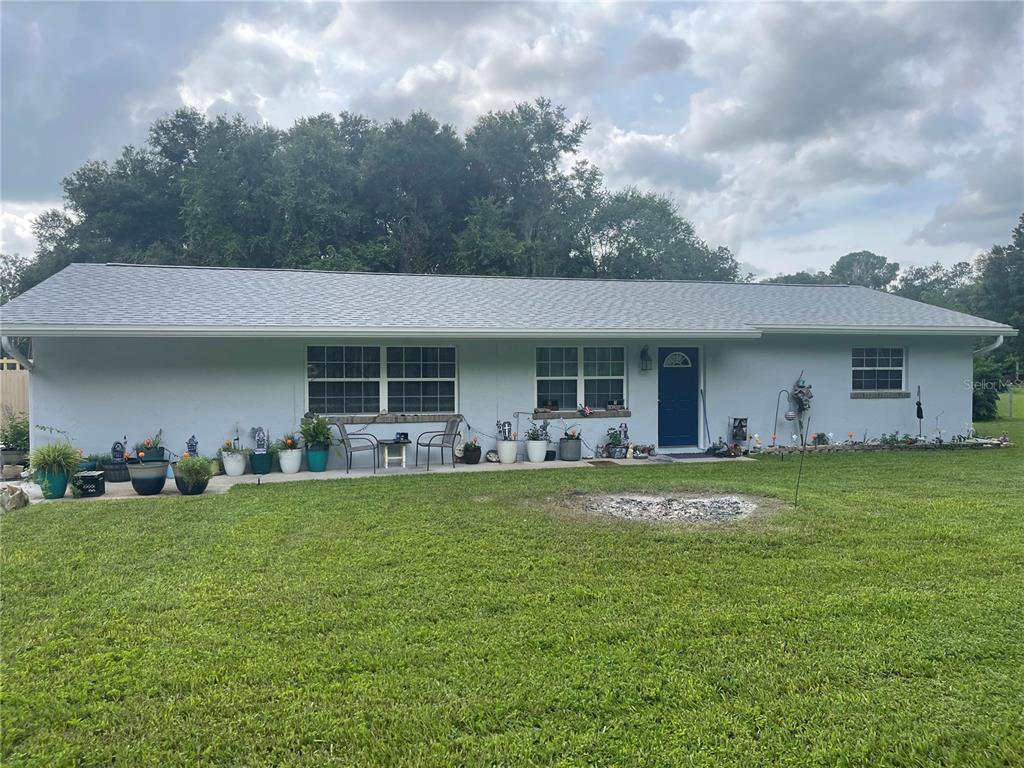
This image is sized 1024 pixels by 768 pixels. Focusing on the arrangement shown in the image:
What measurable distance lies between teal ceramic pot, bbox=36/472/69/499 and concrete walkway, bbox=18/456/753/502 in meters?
0.11

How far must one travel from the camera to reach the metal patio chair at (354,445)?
399 inches

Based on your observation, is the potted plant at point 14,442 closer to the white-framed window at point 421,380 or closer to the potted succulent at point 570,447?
the white-framed window at point 421,380

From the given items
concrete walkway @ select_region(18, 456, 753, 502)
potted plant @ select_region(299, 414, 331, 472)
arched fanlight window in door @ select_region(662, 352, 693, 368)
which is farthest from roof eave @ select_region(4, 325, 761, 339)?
concrete walkway @ select_region(18, 456, 753, 502)

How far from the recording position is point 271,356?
10289mm

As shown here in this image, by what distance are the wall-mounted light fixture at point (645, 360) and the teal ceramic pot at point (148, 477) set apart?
25.5 ft

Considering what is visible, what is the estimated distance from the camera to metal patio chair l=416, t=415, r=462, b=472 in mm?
10664

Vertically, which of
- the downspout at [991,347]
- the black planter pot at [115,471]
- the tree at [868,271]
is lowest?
the black planter pot at [115,471]

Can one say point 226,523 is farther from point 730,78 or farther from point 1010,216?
point 1010,216

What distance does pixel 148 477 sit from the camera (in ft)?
26.5

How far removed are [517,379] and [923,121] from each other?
1253cm

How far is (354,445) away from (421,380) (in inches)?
60.3

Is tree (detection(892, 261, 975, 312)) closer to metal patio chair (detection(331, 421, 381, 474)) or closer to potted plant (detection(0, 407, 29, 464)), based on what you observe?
metal patio chair (detection(331, 421, 381, 474))

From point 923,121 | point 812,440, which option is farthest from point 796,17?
point 812,440

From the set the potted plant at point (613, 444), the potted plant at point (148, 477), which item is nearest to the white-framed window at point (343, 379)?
the potted plant at point (148, 477)
